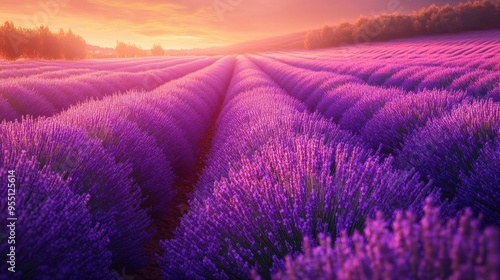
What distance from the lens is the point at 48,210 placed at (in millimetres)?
1420

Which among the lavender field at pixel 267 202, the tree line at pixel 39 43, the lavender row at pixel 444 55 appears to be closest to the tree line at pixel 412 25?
the lavender row at pixel 444 55

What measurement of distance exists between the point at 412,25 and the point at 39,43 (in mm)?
44612

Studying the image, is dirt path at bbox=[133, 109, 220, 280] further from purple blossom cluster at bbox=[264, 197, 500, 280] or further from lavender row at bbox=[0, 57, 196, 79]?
lavender row at bbox=[0, 57, 196, 79]

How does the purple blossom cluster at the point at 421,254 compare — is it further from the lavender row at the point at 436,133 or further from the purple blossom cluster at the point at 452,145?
the purple blossom cluster at the point at 452,145

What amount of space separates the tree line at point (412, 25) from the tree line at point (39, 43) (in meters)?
39.4

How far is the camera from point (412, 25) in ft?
152

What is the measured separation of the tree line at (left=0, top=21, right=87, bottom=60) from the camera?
27578 millimetres

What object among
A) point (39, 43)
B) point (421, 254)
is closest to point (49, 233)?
point (421, 254)

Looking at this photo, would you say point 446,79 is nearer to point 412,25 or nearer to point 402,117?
point 402,117

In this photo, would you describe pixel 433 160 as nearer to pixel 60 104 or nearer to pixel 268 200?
pixel 268 200

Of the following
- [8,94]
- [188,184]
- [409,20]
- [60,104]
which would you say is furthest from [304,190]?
[409,20]

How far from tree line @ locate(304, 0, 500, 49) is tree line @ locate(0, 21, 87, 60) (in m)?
39.4

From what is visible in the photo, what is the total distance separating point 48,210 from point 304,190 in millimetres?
1222

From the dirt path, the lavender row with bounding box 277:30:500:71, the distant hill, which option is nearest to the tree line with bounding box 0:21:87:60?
the lavender row with bounding box 277:30:500:71
